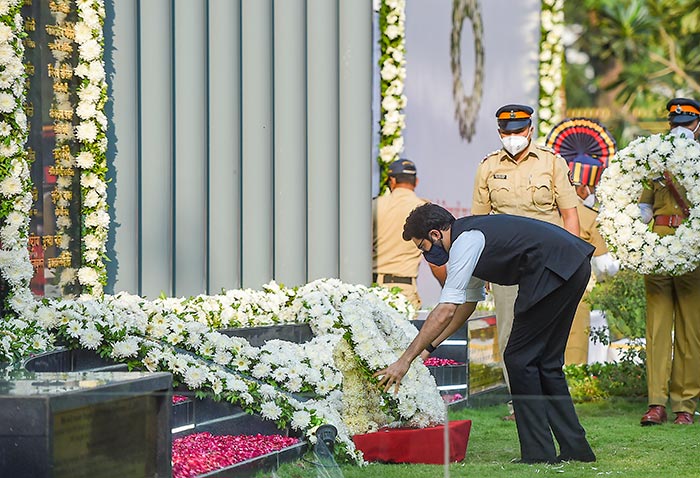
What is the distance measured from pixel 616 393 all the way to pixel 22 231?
472 cm

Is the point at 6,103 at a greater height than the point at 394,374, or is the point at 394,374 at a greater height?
the point at 6,103

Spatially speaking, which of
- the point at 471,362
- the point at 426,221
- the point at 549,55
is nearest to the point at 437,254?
the point at 426,221

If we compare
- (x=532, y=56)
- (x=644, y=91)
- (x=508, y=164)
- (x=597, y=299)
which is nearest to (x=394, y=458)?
(x=508, y=164)

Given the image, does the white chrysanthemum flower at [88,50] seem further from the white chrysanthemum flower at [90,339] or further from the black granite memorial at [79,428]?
the black granite memorial at [79,428]

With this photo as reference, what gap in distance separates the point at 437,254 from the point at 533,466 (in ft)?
3.82

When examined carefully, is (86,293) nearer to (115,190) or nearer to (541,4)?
(115,190)

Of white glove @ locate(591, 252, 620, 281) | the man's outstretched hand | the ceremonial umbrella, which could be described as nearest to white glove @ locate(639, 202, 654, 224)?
white glove @ locate(591, 252, 620, 281)

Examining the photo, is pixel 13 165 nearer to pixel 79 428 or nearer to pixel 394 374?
pixel 394 374

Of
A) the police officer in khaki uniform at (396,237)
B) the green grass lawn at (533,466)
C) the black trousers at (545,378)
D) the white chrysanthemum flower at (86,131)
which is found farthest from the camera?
the police officer in khaki uniform at (396,237)

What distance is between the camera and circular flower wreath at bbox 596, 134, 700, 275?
773 centimetres

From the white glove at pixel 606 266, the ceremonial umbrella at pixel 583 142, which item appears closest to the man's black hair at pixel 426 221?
the white glove at pixel 606 266

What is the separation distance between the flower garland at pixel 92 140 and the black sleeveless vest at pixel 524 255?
133 inches

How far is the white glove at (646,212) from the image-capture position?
8.12 meters

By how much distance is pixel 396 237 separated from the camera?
1021 centimetres
